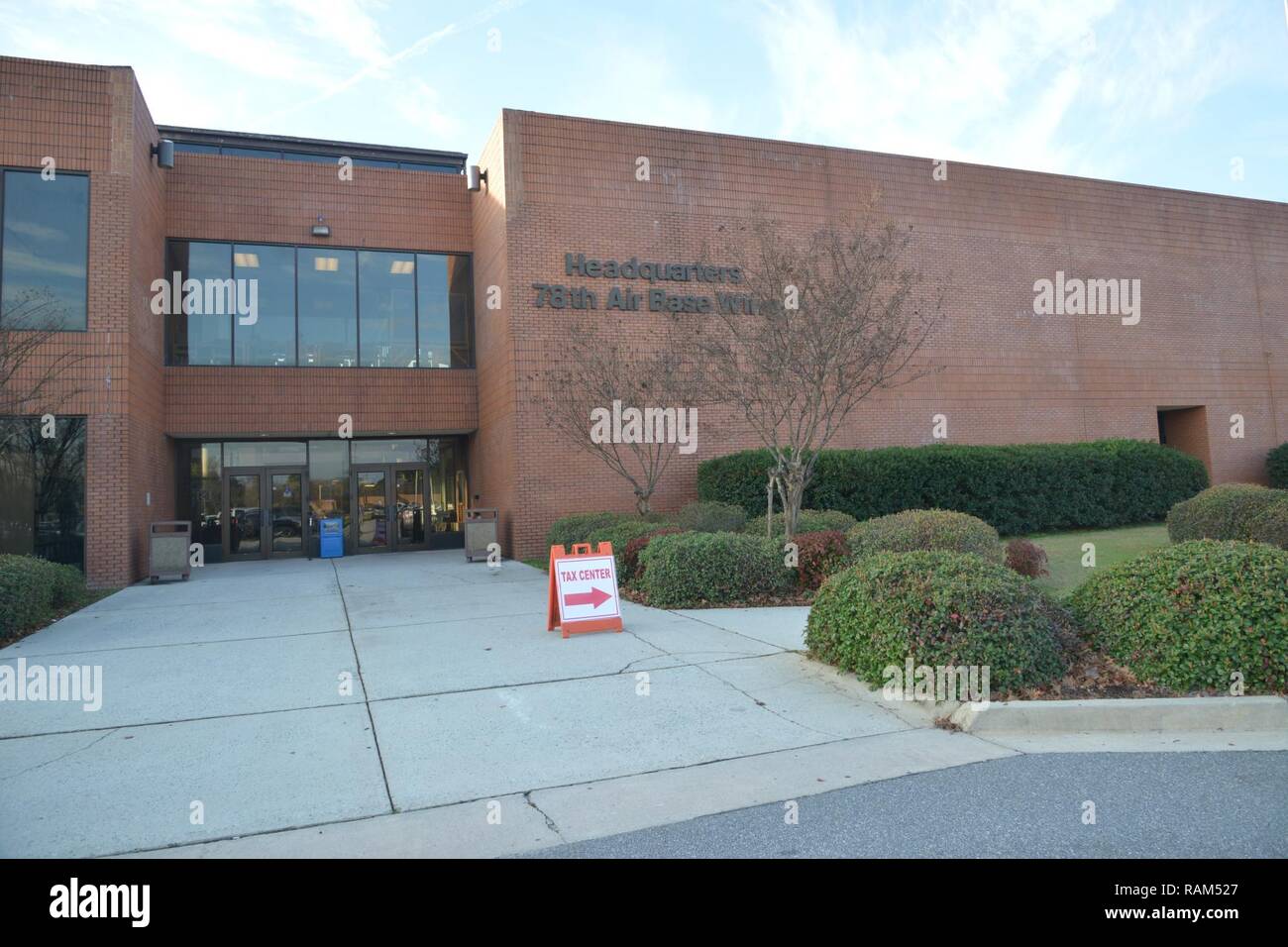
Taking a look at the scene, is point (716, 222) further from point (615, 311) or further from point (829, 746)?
point (829, 746)

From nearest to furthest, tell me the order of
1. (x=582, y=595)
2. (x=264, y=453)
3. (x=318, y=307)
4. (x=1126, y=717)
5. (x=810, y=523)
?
(x=1126, y=717), (x=582, y=595), (x=810, y=523), (x=318, y=307), (x=264, y=453)

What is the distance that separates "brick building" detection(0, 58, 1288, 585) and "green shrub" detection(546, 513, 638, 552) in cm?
129

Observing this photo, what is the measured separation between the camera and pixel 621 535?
1327cm

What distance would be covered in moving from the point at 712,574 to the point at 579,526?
5.57m

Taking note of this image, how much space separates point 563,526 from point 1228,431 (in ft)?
64.3

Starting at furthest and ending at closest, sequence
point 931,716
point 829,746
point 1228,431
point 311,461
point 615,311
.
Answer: point 1228,431 < point 311,461 < point 615,311 < point 931,716 < point 829,746

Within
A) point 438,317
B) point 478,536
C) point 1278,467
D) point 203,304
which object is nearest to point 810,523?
point 478,536

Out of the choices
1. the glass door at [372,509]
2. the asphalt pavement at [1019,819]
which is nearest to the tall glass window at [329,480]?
the glass door at [372,509]

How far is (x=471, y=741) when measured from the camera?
204 inches

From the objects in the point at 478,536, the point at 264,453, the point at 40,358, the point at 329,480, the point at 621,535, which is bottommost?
the point at 478,536

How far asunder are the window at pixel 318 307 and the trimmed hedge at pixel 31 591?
8317 millimetres

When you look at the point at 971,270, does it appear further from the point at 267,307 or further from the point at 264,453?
the point at 264,453

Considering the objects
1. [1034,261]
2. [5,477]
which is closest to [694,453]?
[1034,261]

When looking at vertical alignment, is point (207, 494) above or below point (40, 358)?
below
